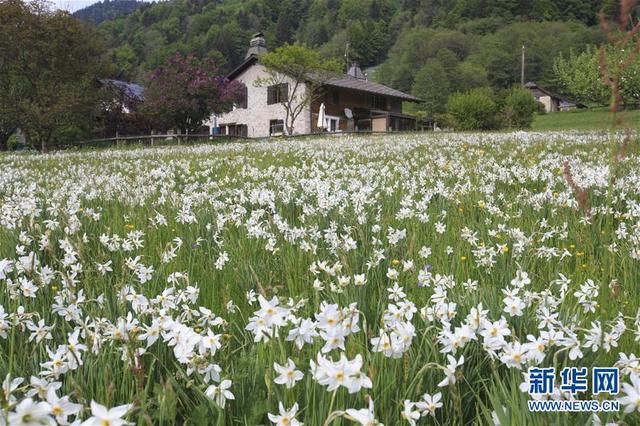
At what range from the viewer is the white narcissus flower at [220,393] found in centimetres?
152

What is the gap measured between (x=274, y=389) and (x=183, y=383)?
1.21 ft

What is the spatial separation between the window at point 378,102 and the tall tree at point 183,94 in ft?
75.9

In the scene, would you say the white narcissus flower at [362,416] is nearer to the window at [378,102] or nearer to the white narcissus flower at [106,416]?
the white narcissus flower at [106,416]

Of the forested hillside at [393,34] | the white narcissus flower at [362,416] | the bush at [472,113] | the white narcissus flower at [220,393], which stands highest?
the forested hillside at [393,34]

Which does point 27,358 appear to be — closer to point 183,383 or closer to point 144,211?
point 183,383

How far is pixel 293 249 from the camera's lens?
3531 millimetres

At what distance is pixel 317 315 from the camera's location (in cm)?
167

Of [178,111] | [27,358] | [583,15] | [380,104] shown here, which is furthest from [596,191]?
[583,15]

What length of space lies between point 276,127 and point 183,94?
56.2 ft

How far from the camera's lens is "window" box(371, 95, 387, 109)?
61750 mm

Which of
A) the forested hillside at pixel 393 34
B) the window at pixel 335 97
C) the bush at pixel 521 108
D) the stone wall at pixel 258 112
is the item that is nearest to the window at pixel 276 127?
the stone wall at pixel 258 112

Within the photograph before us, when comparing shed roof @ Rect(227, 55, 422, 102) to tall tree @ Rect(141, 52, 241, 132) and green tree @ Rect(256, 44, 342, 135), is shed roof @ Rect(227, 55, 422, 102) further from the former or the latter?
tall tree @ Rect(141, 52, 241, 132)

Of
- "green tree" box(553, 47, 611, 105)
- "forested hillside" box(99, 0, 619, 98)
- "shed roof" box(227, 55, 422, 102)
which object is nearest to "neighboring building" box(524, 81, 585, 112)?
"forested hillside" box(99, 0, 619, 98)

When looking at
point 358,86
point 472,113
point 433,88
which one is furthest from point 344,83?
point 433,88
